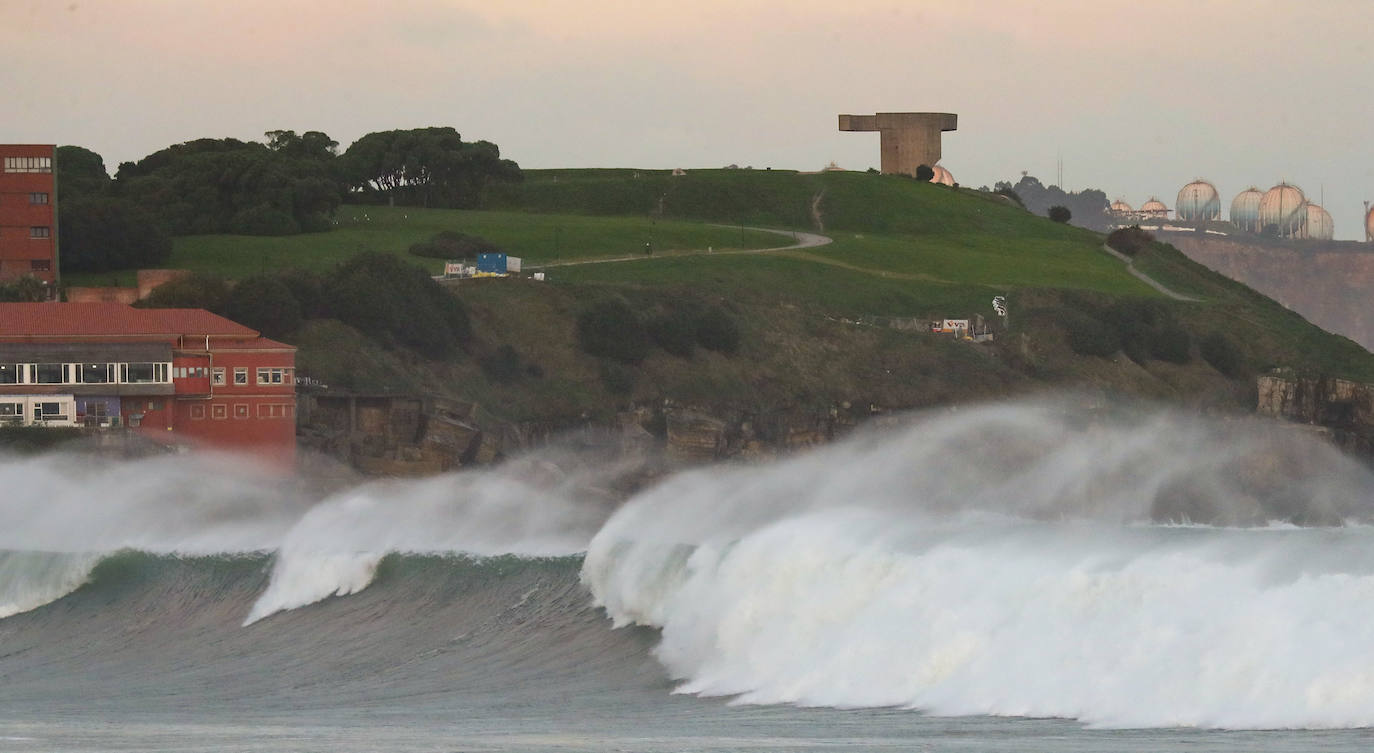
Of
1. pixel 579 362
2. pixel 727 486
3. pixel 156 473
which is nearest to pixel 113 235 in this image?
pixel 579 362

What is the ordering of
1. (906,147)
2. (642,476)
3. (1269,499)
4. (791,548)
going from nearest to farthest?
(791,548) → (642,476) → (1269,499) → (906,147)

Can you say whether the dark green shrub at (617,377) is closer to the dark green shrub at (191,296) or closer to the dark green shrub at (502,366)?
the dark green shrub at (502,366)

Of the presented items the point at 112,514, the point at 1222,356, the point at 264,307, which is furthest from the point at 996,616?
the point at 1222,356

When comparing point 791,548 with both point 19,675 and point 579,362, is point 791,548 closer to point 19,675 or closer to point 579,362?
point 19,675

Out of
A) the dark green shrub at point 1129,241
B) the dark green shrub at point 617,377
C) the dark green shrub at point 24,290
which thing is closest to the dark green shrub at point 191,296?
the dark green shrub at point 24,290

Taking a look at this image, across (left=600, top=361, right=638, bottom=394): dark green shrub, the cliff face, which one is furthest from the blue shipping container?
the cliff face

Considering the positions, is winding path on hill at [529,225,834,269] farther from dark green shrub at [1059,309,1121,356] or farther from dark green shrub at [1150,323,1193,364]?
dark green shrub at [1150,323,1193,364]
